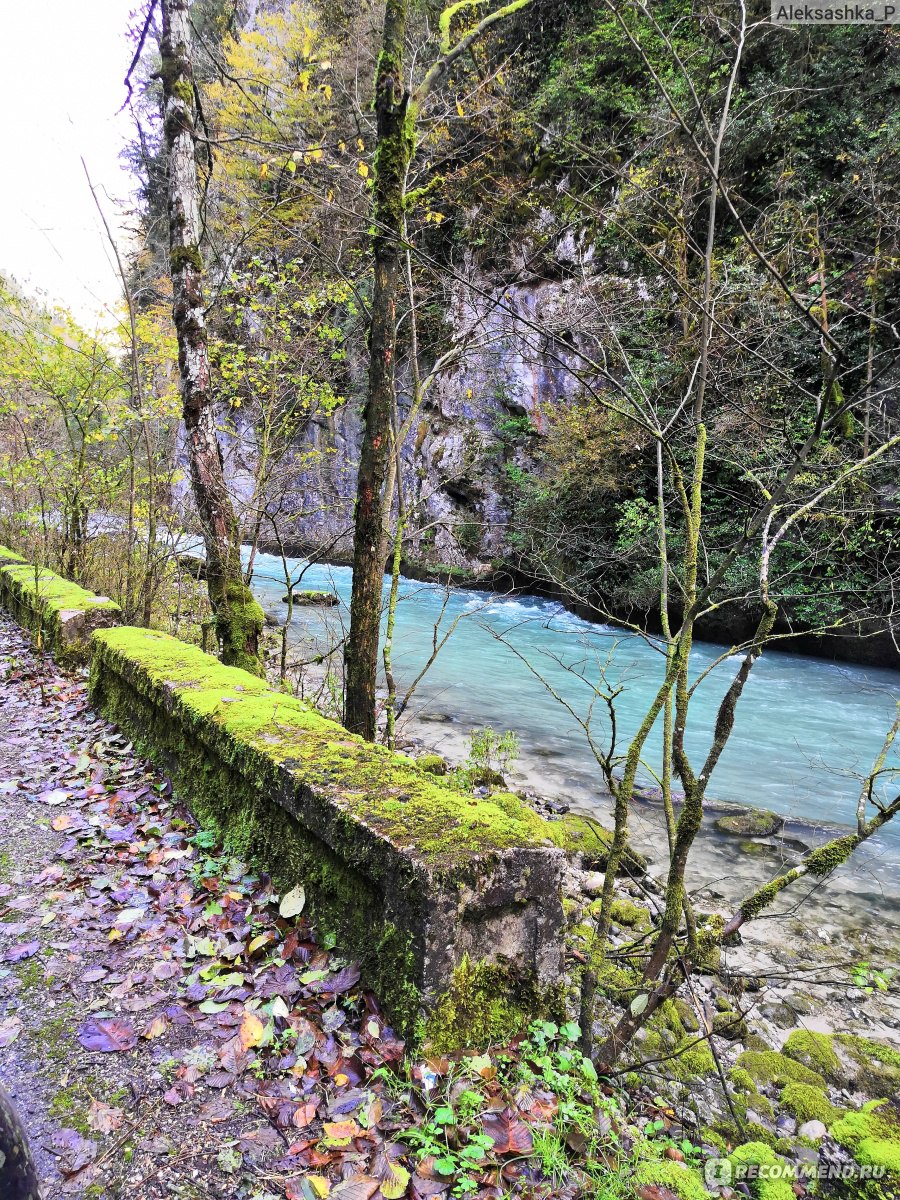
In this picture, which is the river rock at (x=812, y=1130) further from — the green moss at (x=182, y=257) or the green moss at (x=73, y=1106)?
the green moss at (x=182, y=257)

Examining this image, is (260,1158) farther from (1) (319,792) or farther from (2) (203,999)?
(1) (319,792)

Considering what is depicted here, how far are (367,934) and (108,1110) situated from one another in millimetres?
825

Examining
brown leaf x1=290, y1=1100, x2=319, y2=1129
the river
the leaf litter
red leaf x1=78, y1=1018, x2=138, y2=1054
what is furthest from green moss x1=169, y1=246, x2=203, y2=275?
brown leaf x1=290, y1=1100, x2=319, y2=1129

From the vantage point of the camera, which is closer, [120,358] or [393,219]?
[393,219]

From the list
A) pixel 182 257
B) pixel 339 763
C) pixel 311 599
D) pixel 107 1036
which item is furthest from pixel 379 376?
pixel 311 599

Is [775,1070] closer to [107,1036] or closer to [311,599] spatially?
[107,1036]

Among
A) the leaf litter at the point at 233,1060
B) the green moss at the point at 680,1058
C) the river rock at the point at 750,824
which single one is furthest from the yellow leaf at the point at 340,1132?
the river rock at the point at 750,824

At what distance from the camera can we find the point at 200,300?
5.05 meters

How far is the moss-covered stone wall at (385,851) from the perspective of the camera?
72.3 inches

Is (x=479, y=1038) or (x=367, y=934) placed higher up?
(x=367, y=934)

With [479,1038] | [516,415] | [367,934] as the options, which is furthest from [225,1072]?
[516,415]

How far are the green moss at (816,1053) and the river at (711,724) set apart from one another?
1365 mm

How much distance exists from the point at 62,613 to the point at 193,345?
2.89 m

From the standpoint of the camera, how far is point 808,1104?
2.72 metres
